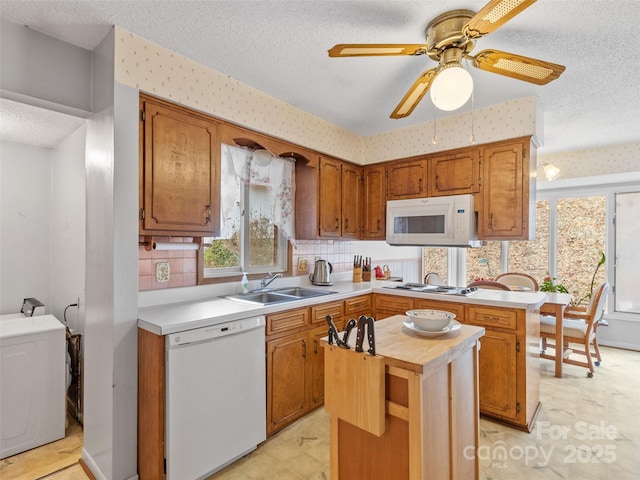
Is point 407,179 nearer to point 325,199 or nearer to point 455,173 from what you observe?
point 455,173

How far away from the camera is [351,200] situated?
144 inches

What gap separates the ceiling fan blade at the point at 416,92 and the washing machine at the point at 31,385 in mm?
2812

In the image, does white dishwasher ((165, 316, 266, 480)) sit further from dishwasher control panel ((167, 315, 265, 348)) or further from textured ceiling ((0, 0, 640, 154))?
textured ceiling ((0, 0, 640, 154))

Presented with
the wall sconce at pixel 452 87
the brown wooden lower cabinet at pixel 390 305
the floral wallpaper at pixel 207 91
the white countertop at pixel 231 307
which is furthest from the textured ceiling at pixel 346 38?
the brown wooden lower cabinet at pixel 390 305

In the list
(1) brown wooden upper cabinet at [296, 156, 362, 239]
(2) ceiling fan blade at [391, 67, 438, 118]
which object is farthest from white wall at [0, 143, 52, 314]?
(2) ceiling fan blade at [391, 67, 438, 118]

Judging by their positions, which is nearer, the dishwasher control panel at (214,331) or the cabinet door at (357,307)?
the dishwasher control panel at (214,331)

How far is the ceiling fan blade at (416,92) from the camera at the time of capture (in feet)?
5.81

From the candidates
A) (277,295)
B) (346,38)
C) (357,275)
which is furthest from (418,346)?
(357,275)

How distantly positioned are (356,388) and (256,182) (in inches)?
76.9

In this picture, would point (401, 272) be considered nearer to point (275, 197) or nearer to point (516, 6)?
point (275, 197)

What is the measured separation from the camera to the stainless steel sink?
2586 millimetres

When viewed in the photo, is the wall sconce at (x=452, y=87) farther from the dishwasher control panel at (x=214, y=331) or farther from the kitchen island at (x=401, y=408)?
the dishwasher control panel at (x=214, y=331)

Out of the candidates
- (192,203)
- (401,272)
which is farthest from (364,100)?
(401,272)

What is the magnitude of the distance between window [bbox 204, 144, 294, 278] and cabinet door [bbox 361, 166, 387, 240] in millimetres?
1011
